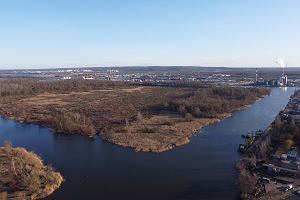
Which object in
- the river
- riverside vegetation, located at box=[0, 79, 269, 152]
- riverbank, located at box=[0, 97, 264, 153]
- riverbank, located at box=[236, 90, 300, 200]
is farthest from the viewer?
riverside vegetation, located at box=[0, 79, 269, 152]

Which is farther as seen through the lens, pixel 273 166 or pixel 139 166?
pixel 139 166

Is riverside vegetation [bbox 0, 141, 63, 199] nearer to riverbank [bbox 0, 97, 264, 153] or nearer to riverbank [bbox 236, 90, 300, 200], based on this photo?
riverbank [bbox 0, 97, 264, 153]

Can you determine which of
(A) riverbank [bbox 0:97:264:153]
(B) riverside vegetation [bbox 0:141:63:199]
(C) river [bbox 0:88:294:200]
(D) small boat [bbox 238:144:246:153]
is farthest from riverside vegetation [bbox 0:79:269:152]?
(B) riverside vegetation [bbox 0:141:63:199]

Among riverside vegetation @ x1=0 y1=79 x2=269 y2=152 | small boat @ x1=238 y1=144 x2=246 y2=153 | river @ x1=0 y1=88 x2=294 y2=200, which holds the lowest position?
river @ x1=0 y1=88 x2=294 y2=200

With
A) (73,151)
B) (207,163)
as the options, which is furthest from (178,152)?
(73,151)

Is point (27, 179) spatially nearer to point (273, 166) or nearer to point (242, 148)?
point (273, 166)

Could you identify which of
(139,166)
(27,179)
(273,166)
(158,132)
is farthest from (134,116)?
(27,179)
